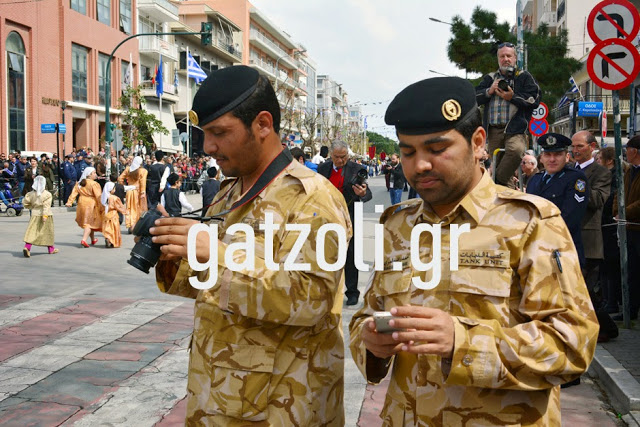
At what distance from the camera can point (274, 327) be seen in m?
2.11

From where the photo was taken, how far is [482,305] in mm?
1763

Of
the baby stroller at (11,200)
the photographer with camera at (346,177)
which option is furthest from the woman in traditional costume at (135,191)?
the photographer with camera at (346,177)

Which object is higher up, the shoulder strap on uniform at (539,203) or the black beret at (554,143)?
the black beret at (554,143)

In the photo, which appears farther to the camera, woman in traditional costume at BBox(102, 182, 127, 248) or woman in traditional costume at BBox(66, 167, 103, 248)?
woman in traditional costume at BBox(66, 167, 103, 248)

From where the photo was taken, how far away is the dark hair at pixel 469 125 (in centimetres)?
183

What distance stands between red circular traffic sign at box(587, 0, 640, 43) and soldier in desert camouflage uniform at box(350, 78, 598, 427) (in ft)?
20.0

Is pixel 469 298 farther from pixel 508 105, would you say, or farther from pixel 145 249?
pixel 508 105

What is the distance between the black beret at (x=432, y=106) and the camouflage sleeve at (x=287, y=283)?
0.42 m

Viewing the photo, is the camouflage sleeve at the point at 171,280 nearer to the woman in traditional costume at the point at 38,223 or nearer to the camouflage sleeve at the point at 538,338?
the camouflage sleeve at the point at 538,338

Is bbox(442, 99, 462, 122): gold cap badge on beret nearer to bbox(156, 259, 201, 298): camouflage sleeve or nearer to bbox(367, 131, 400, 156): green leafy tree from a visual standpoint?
bbox(156, 259, 201, 298): camouflage sleeve

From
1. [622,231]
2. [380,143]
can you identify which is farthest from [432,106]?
[380,143]

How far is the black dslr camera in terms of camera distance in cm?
581

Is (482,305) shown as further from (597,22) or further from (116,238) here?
(116,238)

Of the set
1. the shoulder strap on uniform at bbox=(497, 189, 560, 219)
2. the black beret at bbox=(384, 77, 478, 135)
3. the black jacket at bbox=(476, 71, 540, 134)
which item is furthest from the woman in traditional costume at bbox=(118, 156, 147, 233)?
the shoulder strap on uniform at bbox=(497, 189, 560, 219)
